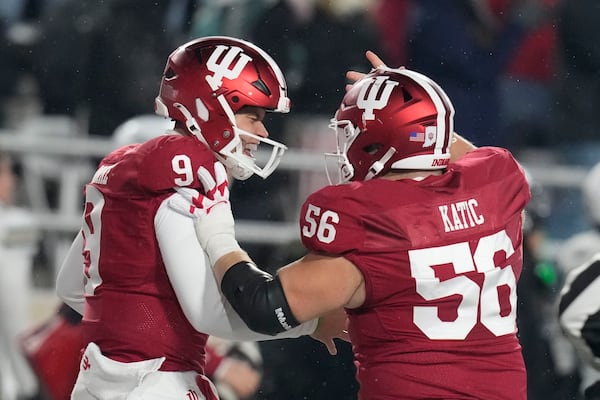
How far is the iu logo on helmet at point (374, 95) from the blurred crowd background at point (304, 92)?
6.30ft

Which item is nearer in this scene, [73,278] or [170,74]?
[170,74]

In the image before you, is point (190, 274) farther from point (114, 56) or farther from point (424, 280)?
point (114, 56)

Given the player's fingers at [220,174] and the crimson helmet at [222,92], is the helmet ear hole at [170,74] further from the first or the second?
the player's fingers at [220,174]

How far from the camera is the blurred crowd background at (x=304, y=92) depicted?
5285 millimetres

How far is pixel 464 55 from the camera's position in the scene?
18.0ft

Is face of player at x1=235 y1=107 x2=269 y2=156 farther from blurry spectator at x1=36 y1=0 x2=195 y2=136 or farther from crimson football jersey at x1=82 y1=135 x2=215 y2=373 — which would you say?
blurry spectator at x1=36 y1=0 x2=195 y2=136

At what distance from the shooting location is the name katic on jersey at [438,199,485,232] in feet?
9.14

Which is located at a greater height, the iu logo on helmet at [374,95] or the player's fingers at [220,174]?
the iu logo on helmet at [374,95]

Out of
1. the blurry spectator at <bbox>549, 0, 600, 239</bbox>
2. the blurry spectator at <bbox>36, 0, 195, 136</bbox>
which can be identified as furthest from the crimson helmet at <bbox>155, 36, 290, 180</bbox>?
the blurry spectator at <bbox>549, 0, 600, 239</bbox>

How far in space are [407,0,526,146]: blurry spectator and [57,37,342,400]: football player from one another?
7.61 ft

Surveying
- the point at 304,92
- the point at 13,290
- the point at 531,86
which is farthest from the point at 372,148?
the point at 531,86

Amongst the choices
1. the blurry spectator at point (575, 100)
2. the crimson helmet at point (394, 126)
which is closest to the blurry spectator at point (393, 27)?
the blurry spectator at point (575, 100)

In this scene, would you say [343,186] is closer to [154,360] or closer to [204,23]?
[154,360]

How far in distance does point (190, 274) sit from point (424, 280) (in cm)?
48
